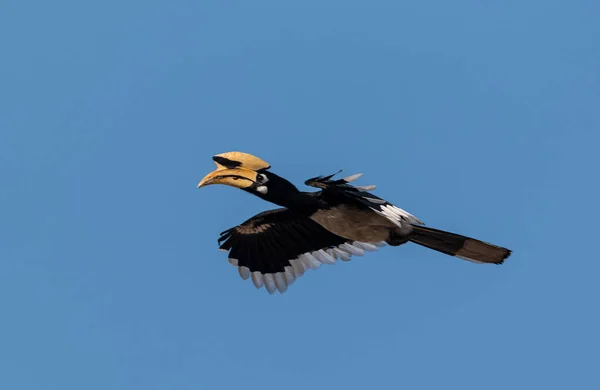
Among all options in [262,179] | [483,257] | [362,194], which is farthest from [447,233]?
[262,179]

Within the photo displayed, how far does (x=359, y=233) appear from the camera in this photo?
14961mm

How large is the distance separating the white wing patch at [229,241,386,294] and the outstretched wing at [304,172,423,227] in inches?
62.7

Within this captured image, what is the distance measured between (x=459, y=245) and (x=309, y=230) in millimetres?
2327

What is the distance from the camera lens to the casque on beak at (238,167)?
14.6m

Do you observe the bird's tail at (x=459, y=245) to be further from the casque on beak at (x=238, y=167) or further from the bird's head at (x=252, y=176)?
the casque on beak at (x=238, y=167)

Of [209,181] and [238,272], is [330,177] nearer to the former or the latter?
[209,181]

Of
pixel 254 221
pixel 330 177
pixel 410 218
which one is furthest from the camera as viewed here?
pixel 254 221

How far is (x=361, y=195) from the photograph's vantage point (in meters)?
14.1

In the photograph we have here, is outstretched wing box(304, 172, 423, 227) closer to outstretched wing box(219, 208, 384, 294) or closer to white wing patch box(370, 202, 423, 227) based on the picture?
white wing patch box(370, 202, 423, 227)

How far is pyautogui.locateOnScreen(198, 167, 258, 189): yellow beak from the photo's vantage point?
14452mm

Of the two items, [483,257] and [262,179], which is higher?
[262,179]

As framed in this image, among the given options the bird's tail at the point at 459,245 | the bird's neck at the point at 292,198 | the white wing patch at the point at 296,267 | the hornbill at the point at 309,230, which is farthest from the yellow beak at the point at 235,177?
the bird's tail at the point at 459,245

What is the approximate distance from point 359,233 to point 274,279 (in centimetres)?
192

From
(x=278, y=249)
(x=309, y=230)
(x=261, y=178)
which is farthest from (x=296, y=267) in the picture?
(x=261, y=178)
